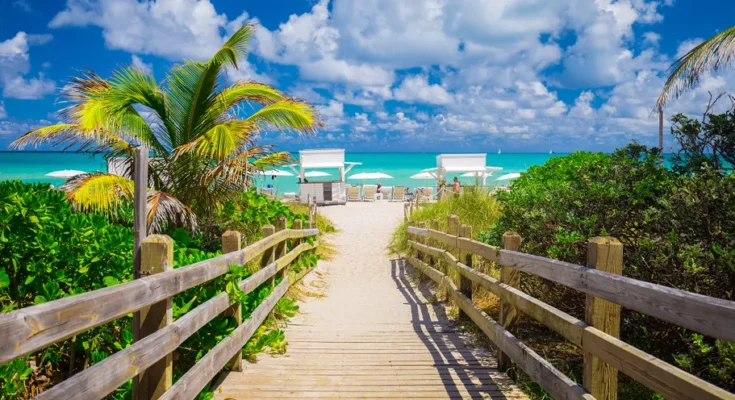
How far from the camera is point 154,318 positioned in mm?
2934

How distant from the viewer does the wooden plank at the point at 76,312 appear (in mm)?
1661

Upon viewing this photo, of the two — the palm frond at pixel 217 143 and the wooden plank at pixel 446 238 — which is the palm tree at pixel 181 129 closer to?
the palm frond at pixel 217 143

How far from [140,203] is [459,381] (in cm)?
272

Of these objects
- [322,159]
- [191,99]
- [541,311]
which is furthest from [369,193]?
[541,311]

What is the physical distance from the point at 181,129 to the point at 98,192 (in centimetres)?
215

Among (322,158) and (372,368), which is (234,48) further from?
(322,158)

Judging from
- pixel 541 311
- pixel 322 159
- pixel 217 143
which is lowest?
pixel 541 311

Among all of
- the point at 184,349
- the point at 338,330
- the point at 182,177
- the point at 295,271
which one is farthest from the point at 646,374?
the point at 182,177

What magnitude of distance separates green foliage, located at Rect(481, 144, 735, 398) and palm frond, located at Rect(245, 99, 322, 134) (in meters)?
4.53

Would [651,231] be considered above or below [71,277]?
above

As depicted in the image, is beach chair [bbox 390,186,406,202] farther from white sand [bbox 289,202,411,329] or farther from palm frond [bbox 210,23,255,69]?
palm frond [bbox 210,23,255,69]

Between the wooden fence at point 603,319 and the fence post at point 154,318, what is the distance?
7.28 feet

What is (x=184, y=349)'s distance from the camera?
165 inches

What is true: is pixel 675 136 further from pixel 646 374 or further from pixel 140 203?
pixel 140 203
